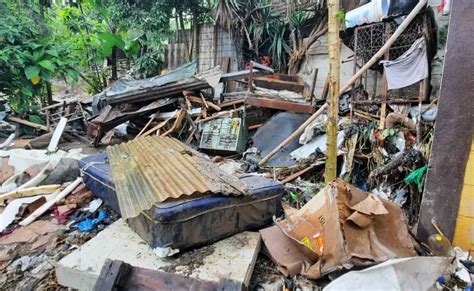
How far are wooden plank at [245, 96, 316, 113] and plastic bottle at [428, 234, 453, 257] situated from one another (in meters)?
3.53

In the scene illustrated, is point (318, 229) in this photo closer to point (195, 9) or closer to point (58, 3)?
point (195, 9)

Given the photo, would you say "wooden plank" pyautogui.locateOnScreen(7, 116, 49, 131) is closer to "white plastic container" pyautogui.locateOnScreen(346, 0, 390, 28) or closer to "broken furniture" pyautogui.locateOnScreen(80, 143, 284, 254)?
"broken furniture" pyautogui.locateOnScreen(80, 143, 284, 254)

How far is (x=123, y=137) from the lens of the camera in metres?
7.09

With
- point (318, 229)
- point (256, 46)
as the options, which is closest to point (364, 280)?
point (318, 229)

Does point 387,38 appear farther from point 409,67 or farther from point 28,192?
point 28,192

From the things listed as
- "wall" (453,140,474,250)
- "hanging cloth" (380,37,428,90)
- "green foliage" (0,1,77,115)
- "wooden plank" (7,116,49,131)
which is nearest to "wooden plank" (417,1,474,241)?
"wall" (453,140,474,250)

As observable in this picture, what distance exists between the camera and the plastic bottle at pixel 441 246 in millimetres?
2207

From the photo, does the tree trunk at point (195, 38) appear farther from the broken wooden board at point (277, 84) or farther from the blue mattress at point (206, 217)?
the blue mattress at point (206, 217)

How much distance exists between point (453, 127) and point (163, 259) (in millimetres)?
→ 2291

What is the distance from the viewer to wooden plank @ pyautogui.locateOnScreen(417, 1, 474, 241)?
2.09 meters

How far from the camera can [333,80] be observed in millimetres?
2742

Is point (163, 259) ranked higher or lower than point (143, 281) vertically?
lower

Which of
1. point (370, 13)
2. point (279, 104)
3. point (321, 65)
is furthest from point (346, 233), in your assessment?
point (321, 65)

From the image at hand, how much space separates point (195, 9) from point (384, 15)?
19.2ft
